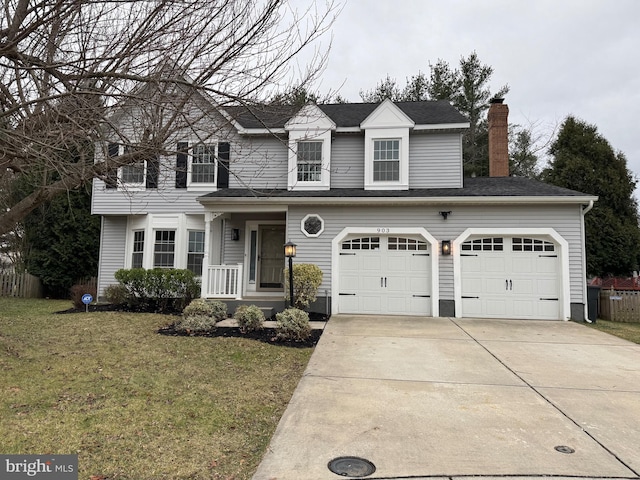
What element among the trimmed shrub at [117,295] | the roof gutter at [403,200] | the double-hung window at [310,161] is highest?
the double-hung window at [310,161]

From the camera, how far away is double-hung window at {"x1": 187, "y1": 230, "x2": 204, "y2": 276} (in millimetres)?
11461

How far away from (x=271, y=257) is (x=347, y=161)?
152 inches

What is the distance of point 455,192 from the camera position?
10016mm

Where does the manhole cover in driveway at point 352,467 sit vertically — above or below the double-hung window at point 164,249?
below

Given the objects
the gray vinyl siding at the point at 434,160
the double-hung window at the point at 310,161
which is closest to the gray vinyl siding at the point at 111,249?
the double-hung window at the point at 310,161

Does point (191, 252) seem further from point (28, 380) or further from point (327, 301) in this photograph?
point (28, 380)

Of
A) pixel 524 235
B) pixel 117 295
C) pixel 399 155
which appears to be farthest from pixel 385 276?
pixel 117 295

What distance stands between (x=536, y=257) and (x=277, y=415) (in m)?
8.62

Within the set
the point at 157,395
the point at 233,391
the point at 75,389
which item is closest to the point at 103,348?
the point at 75,389

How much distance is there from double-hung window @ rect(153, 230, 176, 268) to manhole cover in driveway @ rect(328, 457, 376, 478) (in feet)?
32.2

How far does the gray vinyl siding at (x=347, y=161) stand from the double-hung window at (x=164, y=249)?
534 cm

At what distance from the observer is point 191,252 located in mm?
11547

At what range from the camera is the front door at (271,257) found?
1155 cm

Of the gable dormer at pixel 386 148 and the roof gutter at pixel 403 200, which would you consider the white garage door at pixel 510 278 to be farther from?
the gable dormer at pixel 386 148
